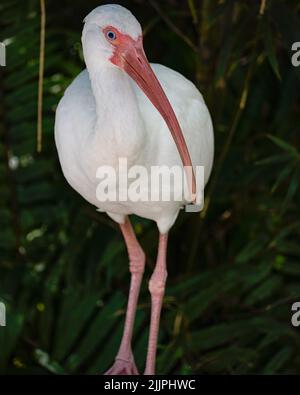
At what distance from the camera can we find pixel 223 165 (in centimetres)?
436

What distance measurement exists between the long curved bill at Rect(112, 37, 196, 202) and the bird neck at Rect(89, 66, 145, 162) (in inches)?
3.1

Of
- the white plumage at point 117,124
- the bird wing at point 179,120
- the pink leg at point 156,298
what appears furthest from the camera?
the pink leg at point 156,298

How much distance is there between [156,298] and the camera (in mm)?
3752

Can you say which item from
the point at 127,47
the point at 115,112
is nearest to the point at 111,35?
the point at 127,47

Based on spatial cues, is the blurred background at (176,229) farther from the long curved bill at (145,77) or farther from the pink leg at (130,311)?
the long curved bill at (145,77)

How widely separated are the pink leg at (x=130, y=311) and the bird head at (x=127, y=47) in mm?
777

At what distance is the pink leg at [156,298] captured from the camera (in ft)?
11.9

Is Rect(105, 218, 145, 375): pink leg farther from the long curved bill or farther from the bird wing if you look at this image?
the long curved bill

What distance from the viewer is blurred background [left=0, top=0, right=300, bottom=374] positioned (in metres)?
4.13

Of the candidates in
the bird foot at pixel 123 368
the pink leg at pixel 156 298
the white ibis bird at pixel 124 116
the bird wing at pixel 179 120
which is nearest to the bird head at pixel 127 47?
the white ibis bird at pixel 124 116

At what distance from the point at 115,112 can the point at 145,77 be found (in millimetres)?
160

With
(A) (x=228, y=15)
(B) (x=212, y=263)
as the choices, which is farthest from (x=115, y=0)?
(B) (x=212, y=263)

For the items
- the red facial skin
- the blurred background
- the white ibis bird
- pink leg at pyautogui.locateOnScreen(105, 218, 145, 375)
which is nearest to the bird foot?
pink leg at pyautogui.locateOnScreen(105, 218, 145, 375)

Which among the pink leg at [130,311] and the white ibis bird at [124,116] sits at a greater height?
the white ibis bird at [124,116]
